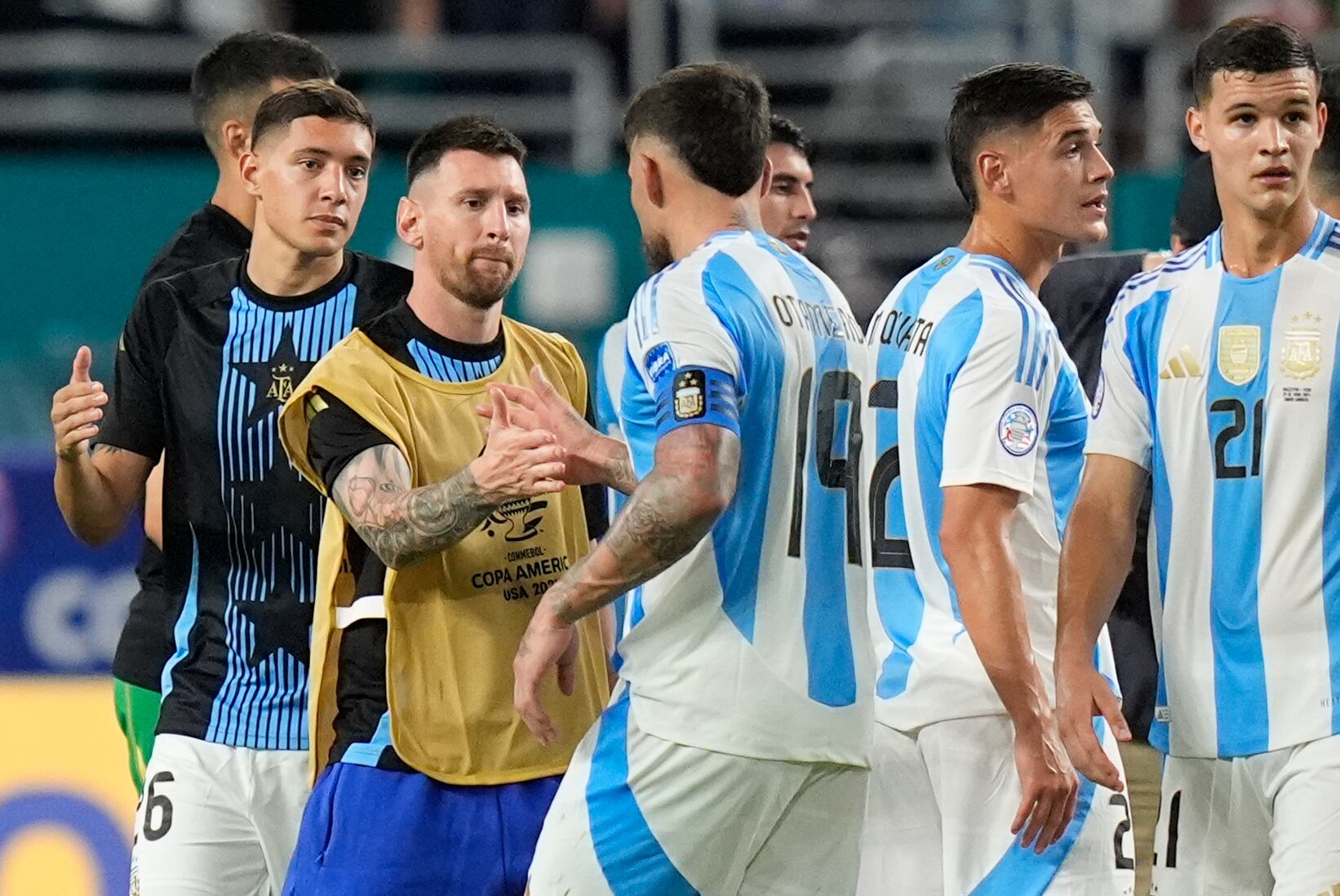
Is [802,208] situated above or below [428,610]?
above

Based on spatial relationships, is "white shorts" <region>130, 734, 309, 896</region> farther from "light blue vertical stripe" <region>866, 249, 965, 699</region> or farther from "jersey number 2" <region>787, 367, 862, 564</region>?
"jersey number 2" <region>787, 367, 862, 564</region>

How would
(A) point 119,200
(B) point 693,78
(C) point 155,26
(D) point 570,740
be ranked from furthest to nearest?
1. (C) point 155,26
2. (A) point 119,200
3. (D) point 570,740
4. (B) point 693,78

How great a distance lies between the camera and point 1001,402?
4.95m

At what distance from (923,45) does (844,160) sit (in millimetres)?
795

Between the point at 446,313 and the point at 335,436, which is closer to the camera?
the point at 335,436

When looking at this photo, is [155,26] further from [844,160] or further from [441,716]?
[441,716]

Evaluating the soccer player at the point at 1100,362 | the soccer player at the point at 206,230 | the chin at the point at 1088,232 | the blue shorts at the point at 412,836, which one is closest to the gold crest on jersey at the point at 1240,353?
the chin at the point at 1088,232

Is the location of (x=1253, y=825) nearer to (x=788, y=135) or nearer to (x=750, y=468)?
(x=750, y=468)

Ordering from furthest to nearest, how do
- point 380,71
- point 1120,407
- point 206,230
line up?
1. point 380,71
2. point 206,230
3. point 1120,407

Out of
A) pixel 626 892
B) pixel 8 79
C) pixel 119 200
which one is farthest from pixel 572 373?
pixel 8 79

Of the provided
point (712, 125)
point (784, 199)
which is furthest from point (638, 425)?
point (784, 199)

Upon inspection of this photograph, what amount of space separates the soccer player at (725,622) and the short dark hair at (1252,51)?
1266 millimetres

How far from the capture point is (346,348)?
16.7ft

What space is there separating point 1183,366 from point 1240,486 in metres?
0.32
